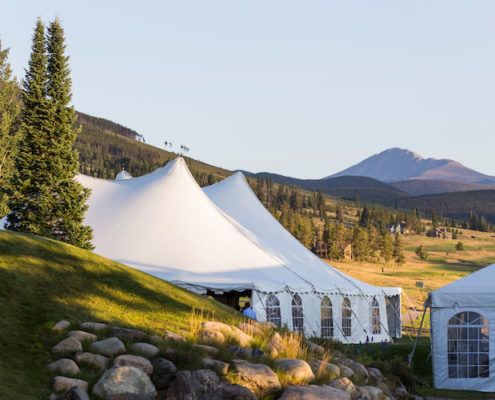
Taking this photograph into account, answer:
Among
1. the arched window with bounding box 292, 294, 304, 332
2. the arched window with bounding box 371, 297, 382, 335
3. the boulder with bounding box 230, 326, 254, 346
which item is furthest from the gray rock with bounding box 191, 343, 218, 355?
the arched window with bounding box 371, 297, 382, 335

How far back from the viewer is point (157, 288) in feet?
34.6

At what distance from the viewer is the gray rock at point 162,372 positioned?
6282 millimetres

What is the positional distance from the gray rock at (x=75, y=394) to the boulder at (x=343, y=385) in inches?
139

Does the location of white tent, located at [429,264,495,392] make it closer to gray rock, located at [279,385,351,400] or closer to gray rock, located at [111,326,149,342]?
gray rock, located at [279,385,351,400]

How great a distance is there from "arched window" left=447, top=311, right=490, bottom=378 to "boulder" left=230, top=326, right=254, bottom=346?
21.9ft

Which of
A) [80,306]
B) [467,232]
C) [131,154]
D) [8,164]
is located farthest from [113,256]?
[131,154]

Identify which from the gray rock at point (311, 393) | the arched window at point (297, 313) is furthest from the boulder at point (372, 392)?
the arched window at point (297, 313)

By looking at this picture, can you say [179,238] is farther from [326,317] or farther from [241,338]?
[241,338]

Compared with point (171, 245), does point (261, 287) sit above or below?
below

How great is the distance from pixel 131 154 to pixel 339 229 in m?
99.8

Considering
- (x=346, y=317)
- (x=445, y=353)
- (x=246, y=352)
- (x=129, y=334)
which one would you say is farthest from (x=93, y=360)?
(x=346, y=317)

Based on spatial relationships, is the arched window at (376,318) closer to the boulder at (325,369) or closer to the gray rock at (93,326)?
the boulder at (325,369)

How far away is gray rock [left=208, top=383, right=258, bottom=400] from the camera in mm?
6020

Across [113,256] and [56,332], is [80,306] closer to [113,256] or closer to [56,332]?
[56,332]
